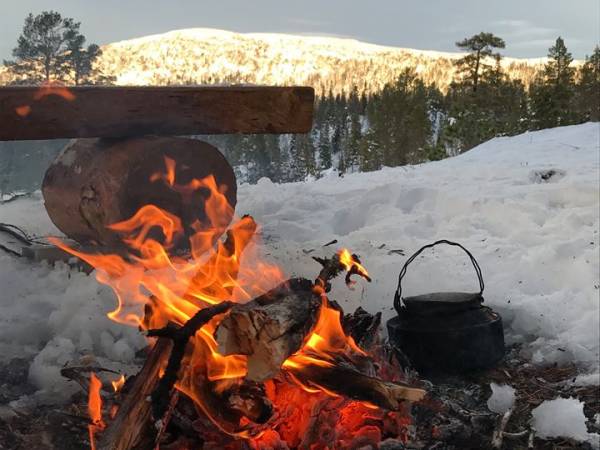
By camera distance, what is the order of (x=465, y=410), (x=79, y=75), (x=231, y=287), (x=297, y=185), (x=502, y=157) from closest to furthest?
(x=465, y=410) < (x=231, y=287) < (x=297, y=185) < (x=502, y=157) < (x=79, y=75)

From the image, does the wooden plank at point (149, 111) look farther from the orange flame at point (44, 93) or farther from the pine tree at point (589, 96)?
the pine tree at point (589, 96)

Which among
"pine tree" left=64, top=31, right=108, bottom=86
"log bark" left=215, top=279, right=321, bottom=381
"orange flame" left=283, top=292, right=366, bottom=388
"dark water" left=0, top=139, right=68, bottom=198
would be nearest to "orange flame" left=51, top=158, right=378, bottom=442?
"orange flame" left=283, top=292, right=366, bottom=388

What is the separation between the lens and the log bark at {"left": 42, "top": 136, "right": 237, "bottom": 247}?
521cm

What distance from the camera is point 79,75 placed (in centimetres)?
3800

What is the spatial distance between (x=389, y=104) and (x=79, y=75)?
48.3 meters

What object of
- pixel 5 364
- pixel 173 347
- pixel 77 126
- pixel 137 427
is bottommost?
pixel 5 364

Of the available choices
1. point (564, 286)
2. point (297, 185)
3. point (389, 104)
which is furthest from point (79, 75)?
point (389, 104)

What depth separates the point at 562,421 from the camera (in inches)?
109

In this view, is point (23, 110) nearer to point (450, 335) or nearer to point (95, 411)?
point (95, 411)

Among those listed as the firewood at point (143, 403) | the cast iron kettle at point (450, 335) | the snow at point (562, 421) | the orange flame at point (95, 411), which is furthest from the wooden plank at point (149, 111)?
the snow at point (562, 421)

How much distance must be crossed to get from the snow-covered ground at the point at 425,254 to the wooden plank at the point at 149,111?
129 cm

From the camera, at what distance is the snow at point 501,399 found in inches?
119

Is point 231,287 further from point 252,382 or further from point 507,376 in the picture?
point 507,376

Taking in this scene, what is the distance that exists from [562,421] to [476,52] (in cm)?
6656
